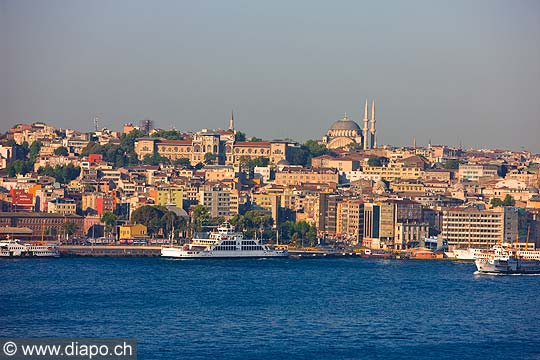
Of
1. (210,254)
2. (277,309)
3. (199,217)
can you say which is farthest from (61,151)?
(277,309)

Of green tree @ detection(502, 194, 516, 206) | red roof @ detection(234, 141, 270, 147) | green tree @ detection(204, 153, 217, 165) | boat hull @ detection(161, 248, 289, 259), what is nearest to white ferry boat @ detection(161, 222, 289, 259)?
boat hull @ detection(161, 248, 289, 259)

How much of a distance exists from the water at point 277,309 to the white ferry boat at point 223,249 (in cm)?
218

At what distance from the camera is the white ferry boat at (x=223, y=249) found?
29344 mm

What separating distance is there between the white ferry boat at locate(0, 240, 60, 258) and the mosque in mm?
24990

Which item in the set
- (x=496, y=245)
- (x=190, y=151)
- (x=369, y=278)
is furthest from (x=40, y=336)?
(x=190, y=151)

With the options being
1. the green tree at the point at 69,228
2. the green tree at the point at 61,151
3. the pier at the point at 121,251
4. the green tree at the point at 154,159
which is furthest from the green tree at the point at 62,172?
the pier at the point at 121,251

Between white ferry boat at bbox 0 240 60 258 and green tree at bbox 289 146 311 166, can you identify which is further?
green tree at bbox 289 146 311 166

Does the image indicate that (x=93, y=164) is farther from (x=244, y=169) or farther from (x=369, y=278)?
(x=369, y=278)

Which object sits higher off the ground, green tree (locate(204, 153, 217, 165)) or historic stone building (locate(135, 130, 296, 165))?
historic stone building (locate(135, 130, 296, 165))

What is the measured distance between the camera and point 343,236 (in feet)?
112

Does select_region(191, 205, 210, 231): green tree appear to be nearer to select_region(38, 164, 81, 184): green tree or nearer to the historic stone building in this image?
select_region(38, 164, 81, 184): green tree

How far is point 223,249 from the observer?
29.6m

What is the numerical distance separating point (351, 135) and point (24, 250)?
26470 mm

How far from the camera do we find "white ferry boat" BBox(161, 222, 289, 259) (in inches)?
1155
